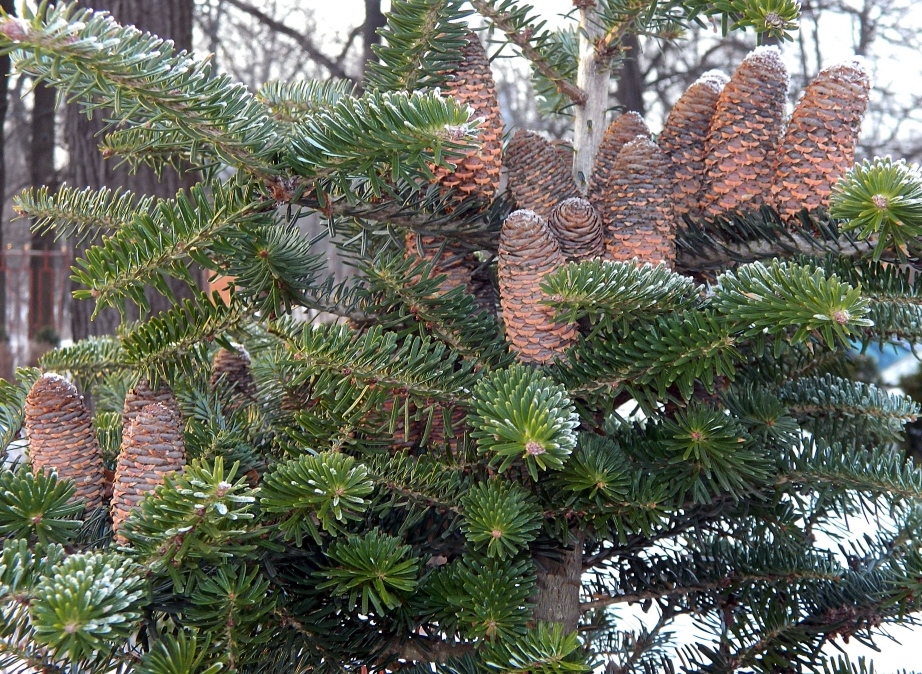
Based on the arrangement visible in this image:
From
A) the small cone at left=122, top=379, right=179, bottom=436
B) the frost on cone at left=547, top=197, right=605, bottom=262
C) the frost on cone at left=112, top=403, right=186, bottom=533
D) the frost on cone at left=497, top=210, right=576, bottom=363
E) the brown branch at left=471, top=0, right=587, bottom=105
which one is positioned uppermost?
the brown branch at left=471, top=0, right=587, bottom=105

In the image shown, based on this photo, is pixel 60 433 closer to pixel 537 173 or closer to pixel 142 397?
pixel 142 397

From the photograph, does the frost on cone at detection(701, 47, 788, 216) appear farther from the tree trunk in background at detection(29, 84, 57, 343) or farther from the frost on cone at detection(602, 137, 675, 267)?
the tree trunk in background at detection(29, 84, 57, 343)

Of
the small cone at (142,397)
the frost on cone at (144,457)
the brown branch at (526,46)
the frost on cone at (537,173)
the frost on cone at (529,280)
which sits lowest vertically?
the frost on cone at (144,457)

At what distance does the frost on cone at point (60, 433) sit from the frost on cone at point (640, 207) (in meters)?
0.38

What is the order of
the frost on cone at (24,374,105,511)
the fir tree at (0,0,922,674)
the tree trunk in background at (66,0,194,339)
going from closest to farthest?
the fir tree at (0,0,922,674) → the frost on cone at (24,374,105,511) → the tree trunk in background at (66,0,194,339)

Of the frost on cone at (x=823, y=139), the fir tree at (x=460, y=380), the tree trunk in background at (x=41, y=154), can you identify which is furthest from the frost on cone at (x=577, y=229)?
the tree trunk in background at (x=41, y=154)

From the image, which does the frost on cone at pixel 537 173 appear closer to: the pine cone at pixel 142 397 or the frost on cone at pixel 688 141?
the frost on cone at pixel 688 141

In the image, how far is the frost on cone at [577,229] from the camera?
1.72 ft

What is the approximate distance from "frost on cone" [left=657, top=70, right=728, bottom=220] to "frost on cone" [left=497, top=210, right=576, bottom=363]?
133 millimetres

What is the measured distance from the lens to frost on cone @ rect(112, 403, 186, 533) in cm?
48

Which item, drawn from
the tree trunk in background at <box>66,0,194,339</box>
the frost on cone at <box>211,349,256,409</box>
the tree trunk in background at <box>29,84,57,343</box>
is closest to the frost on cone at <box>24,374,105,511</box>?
the frost on cone at <box>211,349,256,409</box>

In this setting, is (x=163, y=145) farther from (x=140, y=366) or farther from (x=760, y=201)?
(x=760, y=201)

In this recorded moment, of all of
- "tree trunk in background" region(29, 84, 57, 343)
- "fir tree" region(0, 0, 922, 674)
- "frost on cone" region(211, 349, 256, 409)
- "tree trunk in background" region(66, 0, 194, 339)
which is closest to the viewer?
"fir tree" region(0, 0, 922, 674)

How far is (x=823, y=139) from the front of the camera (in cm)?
53
